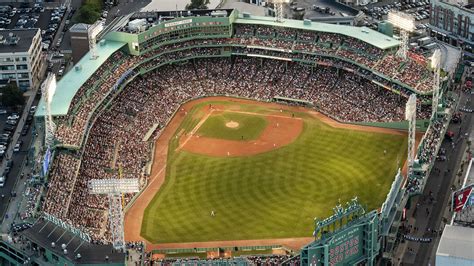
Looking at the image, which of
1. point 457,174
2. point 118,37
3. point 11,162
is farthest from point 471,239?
point 118,37

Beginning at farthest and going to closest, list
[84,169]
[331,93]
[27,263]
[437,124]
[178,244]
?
[331,93] → [437,124] → [84,169] → [178,244] → [27,263]

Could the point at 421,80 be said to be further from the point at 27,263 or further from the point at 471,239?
the point at 27,263

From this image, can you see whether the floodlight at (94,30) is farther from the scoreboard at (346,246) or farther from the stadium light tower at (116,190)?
the scoreboard at (346,246)

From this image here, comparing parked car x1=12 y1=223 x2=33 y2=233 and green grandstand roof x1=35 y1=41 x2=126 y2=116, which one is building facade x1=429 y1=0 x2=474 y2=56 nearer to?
green grandstand roof x1=35 y1=41 x2=126 y2=116

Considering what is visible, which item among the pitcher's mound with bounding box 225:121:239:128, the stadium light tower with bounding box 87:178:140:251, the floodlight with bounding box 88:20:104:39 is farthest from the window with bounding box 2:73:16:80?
the stadium light tower with bounding box 87:178:140:251

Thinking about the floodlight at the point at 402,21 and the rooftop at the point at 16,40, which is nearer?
the floodlight at the point at 402,21

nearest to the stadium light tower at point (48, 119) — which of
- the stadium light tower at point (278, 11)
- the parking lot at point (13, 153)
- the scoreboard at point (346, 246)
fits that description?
the parking lot at point (13, 153)

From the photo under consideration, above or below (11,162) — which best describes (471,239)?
above

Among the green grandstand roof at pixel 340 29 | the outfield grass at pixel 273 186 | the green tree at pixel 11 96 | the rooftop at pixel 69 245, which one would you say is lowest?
the outfield grass at pixel 273 186
